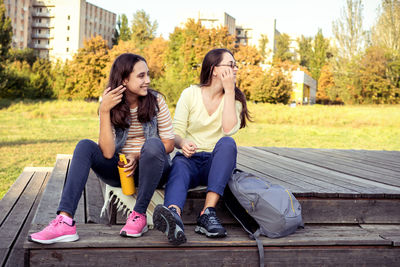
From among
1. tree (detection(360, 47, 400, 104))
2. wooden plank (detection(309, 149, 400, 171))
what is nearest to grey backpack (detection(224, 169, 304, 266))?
wooden plank (detection(309, 149, 400, 171))

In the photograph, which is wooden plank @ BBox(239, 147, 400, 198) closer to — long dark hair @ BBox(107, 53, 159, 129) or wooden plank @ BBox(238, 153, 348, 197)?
wooden plank @ BBox(238, 153, 348, 197)

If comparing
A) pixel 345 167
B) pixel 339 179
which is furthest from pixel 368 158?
pixel 339 179

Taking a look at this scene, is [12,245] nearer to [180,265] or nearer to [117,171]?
[117,171]

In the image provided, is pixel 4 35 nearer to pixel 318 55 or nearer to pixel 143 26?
pixel 143 26

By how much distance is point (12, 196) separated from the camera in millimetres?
4059

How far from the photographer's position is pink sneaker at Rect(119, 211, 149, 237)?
90.6 inches

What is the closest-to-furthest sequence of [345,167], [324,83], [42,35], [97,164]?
[97,164], [345,167], [324,83], [42,35]

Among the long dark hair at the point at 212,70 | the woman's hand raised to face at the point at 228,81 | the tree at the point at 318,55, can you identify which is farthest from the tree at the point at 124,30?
the woman's hand raised to face at the point at 228,81

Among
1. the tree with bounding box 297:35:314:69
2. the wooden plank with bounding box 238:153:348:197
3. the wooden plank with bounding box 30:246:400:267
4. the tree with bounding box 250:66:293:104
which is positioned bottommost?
the wooden plank with bounding box 30:246:400:267

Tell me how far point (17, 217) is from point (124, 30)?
194ft

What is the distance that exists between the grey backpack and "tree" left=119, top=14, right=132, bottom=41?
58.9 m

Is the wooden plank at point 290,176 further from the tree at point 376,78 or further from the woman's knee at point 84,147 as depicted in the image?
the tree at point 376,78

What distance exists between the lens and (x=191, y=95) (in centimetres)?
306

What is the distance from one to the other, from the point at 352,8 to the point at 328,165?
35281 millimetres
